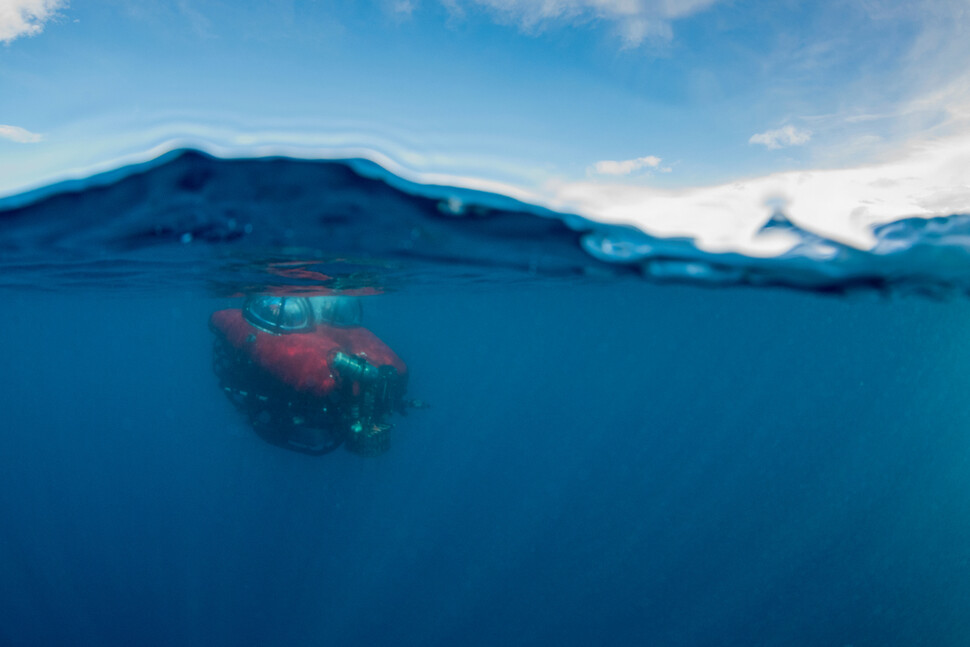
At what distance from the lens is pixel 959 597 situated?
32688mm

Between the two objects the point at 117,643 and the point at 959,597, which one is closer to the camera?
the point at 117,643

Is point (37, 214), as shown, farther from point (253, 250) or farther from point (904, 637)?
point (904, 637)

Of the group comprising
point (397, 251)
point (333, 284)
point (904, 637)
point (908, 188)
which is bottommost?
point (904, 637)

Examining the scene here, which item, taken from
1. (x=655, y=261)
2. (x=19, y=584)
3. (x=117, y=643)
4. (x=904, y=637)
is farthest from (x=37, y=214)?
(x=904, y=637)

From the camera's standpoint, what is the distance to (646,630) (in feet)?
69.3

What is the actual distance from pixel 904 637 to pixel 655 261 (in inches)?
1421

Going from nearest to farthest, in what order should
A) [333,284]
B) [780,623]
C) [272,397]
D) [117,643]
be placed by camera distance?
[272,397] → [333,284] → [117,643] → [780,623]

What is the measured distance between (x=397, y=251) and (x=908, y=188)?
814 centimetres

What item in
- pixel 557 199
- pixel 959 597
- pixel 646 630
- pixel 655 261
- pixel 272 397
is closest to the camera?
pixel 557 199

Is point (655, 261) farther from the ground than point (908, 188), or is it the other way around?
point (908, 188)

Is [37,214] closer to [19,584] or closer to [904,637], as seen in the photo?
[19,584]

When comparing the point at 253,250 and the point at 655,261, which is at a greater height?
the point at 655,261

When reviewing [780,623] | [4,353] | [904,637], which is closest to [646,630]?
[780,623]

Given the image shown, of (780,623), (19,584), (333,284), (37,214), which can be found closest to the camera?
(37,214)
